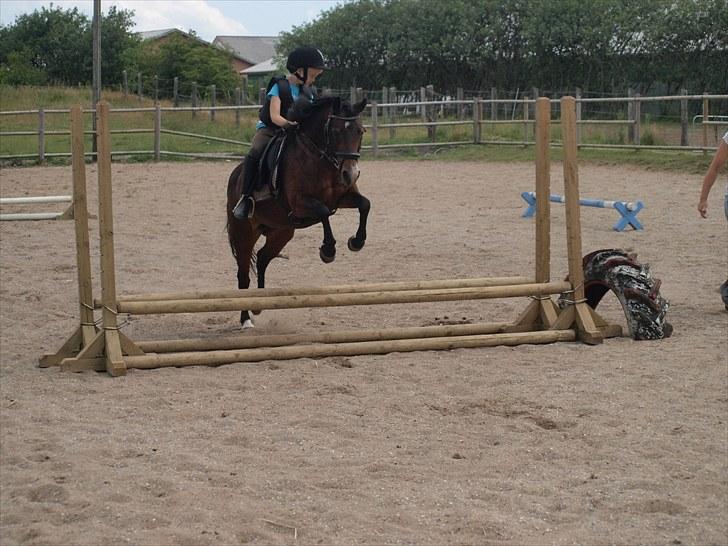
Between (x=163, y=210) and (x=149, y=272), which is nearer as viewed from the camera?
(x=149, y=272)

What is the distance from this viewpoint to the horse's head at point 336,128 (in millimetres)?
7047

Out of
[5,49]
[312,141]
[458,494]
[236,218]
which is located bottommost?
[458,494]

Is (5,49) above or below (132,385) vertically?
above

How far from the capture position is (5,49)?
52.0m


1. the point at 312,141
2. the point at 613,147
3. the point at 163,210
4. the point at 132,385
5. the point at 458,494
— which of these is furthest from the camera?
the point at 613,147

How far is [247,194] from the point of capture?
7859 mm

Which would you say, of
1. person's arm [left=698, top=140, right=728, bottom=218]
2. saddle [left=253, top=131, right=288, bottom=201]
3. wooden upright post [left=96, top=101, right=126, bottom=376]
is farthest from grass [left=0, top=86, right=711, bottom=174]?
wooden upright post [left=96, top=101, right=126, bottom=376]

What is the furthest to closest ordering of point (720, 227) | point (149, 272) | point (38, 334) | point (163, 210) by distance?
point (163, 210) < point (720, 227) < point (149, 272) < point (38, 334)

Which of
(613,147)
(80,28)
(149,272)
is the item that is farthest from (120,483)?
(80,28)

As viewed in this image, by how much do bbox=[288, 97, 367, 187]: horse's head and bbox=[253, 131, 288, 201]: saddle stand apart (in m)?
0.32

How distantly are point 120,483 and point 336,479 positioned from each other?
958 millimetres

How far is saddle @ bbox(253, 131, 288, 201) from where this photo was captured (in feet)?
25.1

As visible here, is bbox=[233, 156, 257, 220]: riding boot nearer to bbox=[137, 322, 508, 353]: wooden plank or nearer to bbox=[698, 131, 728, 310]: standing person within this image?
bbox=[137, 322, 508, 353]: wooden plank

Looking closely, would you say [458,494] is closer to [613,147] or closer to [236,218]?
[236,218]
